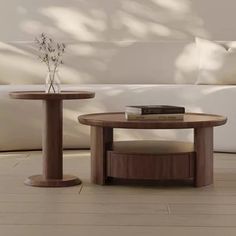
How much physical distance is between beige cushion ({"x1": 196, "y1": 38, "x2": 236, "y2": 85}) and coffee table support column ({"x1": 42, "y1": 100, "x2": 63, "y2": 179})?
193 cm

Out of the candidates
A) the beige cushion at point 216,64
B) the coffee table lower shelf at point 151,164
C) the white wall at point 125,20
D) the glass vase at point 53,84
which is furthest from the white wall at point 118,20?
the coffee table lower shelf at point 151,164

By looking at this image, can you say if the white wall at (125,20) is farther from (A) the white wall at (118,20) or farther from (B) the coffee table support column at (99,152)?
(B) the coffee table support column at (99,152)

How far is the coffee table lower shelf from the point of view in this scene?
10.0 feet

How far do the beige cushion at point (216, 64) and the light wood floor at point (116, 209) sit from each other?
140cm

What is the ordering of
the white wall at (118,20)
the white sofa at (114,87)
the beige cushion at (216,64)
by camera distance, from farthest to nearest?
the white wall at (118,20) < the beige cushion at (216,64) < the white sofa at (114,87)

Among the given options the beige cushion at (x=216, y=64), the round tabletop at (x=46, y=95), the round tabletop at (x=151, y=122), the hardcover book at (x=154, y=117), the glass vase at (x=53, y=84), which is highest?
the beige cushion at (x=216, y=64)

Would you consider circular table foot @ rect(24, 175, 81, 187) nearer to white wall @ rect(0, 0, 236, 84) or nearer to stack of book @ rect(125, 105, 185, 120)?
stack of book @ rect(125, 105, 185, 120)

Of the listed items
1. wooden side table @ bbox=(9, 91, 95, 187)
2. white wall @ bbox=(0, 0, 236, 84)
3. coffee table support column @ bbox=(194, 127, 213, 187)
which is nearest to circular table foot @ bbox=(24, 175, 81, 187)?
wooden side table @ bbox=(9, 91, 95, 187)

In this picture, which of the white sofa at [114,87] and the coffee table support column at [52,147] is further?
the white sofa at [114,87]

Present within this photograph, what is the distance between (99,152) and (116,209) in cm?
61

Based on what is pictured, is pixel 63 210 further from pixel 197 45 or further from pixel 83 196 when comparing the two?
pixel 197 45

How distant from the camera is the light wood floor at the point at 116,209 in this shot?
7.36ft

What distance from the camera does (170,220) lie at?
2.38 metres

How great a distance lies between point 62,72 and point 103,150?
6.05 feet
